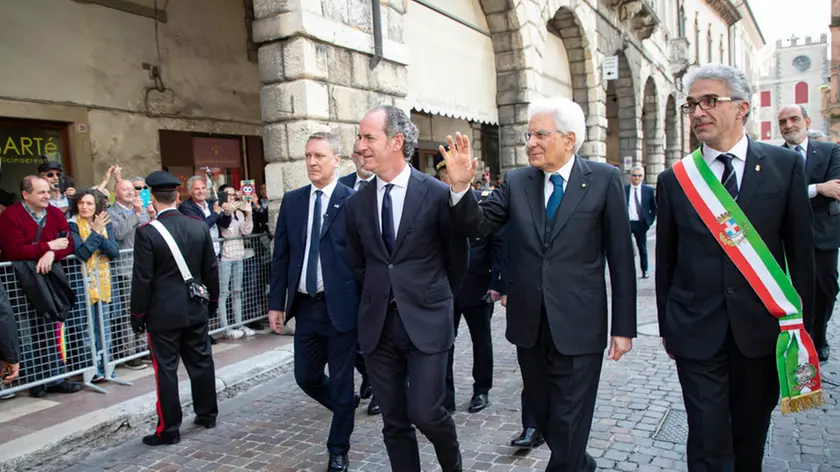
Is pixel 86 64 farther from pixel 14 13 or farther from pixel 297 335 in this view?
pixel 297 335

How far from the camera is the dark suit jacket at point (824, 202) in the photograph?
15.9 ft

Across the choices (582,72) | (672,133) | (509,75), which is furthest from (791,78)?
(509,75)

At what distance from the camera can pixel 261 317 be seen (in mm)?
6828

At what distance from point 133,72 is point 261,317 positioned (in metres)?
4.95

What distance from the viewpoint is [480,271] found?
4.56 meters

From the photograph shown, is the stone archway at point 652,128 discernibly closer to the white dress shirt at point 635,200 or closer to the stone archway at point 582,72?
the stone archway at point 582,72

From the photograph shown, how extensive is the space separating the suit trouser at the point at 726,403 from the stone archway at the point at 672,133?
25.5 meters

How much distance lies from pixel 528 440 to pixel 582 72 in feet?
40.0

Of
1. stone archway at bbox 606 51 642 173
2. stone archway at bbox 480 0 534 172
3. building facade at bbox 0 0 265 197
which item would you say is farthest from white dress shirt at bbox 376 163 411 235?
stone archway at bbox 606 51 642 173

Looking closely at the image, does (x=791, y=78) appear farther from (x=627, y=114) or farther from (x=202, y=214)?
(x=202, y=214)

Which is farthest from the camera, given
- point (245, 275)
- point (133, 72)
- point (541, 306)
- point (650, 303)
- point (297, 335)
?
point (133, 72)

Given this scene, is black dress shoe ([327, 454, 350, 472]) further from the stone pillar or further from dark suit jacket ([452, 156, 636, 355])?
the stone pillar

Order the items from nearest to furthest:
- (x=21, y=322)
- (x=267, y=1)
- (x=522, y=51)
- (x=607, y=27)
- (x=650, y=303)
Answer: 1. (x=21, y=322)
2. (x=267, y=1)
3. (x=650, y=303)
4. (x=522, y=51)
5. (x=607, y=27)

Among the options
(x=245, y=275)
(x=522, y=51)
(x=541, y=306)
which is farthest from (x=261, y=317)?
(x=522, y=51)
